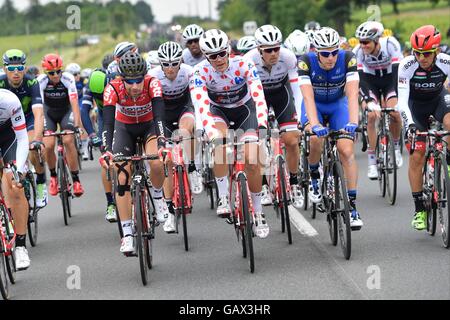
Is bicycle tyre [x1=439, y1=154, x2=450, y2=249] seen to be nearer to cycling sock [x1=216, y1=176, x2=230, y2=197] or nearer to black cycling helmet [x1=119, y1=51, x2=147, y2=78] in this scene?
cycling sock [x1=216, y1=176, x2=230, y2=197]

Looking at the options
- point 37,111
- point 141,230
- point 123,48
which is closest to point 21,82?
point 37,111

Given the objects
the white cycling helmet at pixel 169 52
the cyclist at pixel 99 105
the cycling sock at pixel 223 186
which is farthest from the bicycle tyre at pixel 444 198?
the cyclist at pixel 99 105

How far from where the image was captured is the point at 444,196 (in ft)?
30.0

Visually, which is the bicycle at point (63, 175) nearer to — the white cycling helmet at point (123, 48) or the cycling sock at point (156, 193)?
the white cycling helmet at point (123, 48)

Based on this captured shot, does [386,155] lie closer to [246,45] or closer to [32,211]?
[246,45]

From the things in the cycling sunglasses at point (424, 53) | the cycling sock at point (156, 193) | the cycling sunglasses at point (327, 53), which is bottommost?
the cycling sock at point (156, 193)

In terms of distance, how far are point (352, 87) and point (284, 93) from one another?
2.08m

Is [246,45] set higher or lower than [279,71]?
higher

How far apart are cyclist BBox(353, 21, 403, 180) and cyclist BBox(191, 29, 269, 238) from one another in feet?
12.9

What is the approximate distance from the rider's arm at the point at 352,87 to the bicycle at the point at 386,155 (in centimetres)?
271

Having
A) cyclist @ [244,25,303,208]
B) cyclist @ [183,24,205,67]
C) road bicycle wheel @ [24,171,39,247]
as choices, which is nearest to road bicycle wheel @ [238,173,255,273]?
cyclist @ [244,25,303,208]

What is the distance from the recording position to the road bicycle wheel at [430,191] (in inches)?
369

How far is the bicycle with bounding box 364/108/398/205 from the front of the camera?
1240 cm

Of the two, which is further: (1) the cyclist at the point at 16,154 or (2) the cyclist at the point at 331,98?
(2) the cyclist at the point at 331,98
